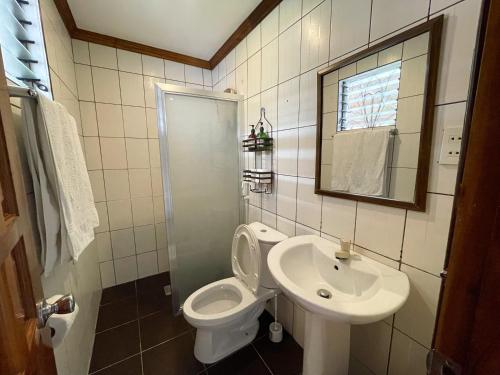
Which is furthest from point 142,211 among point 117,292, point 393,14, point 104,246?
point 393,14

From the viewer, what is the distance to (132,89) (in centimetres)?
199

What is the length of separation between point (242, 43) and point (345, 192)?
60.2 inches

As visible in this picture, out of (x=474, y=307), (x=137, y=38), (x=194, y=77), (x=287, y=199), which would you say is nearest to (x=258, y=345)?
(x=287, y=199)

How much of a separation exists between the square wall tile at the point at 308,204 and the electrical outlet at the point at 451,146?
22.9 inches

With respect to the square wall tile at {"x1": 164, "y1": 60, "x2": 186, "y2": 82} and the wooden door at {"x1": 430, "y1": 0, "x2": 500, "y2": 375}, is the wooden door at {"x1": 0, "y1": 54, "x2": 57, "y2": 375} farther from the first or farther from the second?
the square wall tile at {"x1": 164, "y1": 60, "x2": 186, "y2": 82}

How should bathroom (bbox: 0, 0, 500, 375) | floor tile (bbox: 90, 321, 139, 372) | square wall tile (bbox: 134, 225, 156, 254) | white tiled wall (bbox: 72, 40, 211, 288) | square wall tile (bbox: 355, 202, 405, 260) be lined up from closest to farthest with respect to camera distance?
1. bathroom (bbox: 0, 0, 500, 375)
2. square wall tile (bbox: 355, 202, 405, 260)
3. floor tile (bbox: 90, 321, 139, 372)
4. white tiled wall (bbox: 72, 40, 211, 288)
5. square wall tile (bbox: 134, 225, 156, 254)

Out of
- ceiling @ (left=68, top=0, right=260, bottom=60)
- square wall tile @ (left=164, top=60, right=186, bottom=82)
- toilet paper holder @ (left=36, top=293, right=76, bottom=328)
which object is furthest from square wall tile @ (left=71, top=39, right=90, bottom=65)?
toilet paper holder @ (left=36, top=293, right=76, bottom=328)

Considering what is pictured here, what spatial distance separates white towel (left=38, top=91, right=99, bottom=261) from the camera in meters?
0.79

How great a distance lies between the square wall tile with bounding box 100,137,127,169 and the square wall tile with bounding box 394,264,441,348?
7.40 ft

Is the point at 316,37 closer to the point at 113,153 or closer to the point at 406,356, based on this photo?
the point at 406,356

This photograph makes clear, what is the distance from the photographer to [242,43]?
1768 mm

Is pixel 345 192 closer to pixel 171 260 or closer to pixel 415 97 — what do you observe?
pixel 415 97

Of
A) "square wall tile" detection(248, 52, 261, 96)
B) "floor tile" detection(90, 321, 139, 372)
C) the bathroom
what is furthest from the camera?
"square wall tile" detection(248, 52, 261, 96)

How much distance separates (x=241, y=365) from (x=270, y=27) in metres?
2.24
